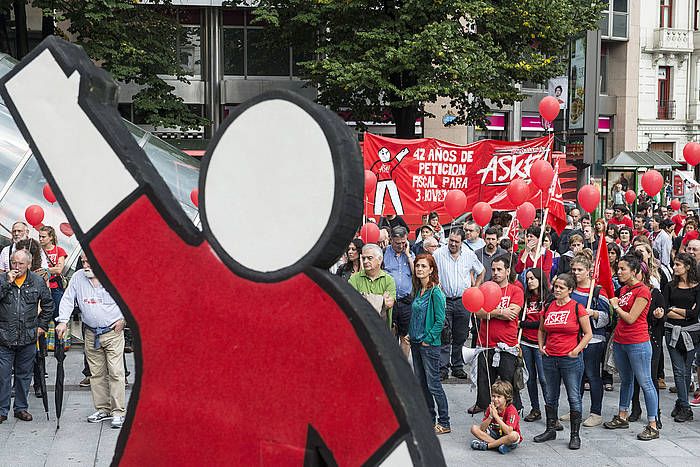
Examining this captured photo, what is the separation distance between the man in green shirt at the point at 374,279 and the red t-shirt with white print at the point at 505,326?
951 millimetres

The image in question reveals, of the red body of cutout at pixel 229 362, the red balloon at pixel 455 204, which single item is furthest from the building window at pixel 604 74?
the red body of cutout at pixel 229 362

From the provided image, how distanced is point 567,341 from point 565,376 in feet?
1.14

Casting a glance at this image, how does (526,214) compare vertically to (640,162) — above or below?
below

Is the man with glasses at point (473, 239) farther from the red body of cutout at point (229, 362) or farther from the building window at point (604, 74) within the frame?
the building window at point (604, 74)

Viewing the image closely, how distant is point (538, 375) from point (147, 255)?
6070 millimetres

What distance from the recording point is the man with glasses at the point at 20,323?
871 centimetres

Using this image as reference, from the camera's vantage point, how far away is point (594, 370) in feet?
29.2

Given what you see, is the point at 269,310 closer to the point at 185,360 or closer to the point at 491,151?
the point at 185,360

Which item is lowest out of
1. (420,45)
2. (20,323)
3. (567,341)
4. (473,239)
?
(567,341)

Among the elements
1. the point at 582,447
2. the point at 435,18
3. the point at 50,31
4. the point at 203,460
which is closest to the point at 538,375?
the point at 582,447

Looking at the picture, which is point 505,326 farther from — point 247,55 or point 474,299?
point 247,55

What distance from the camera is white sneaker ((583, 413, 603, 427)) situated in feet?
29.7

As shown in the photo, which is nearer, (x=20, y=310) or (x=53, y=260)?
(x=20, y=310)

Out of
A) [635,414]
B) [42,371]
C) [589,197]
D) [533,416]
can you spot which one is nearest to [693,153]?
[589,197]
